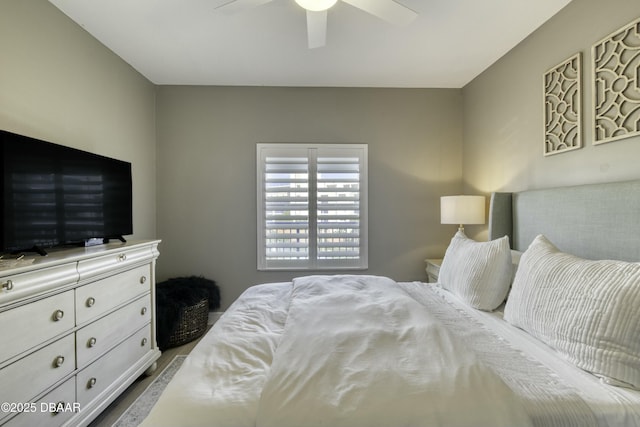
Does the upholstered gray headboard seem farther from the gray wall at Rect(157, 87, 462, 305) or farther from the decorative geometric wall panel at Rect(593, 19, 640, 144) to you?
the gray wall at Rect(157, 87, 462, 305)

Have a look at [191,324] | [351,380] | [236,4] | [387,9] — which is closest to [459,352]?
[351,380]

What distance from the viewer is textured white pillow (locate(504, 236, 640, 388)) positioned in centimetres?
95

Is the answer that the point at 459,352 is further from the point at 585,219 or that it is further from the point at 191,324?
the point at 191,324

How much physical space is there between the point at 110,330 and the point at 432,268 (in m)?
2.74

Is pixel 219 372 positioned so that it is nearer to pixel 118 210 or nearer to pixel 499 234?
pixel 118 210

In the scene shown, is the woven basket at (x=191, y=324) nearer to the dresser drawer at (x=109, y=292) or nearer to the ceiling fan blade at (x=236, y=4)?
the dresser drawer at (x=109, y=292)

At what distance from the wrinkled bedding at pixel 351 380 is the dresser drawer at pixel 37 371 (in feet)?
2.59

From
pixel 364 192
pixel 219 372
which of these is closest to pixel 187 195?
pixel 364 192

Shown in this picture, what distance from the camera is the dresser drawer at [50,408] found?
1.23 metres

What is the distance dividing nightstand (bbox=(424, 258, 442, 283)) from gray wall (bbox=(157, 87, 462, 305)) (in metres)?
0.11

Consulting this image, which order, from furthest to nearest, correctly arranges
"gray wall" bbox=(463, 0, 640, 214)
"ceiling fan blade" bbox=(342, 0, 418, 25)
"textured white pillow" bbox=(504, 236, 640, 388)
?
"gray wall" bbox=(463, 0, 640, 214)
"ceiling fan blade" bbox=(342, 0, 418, 25)
"textured white pillow" bbox=(504, 236, 640, 388)

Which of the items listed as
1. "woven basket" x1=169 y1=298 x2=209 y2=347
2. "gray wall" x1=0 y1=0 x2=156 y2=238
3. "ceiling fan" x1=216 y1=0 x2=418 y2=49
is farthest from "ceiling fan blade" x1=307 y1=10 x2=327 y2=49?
"woven basket" x1=169 y1=298 x2=209 y2=347

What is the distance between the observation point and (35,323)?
1282 millimetres

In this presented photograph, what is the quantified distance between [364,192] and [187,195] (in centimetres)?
195
